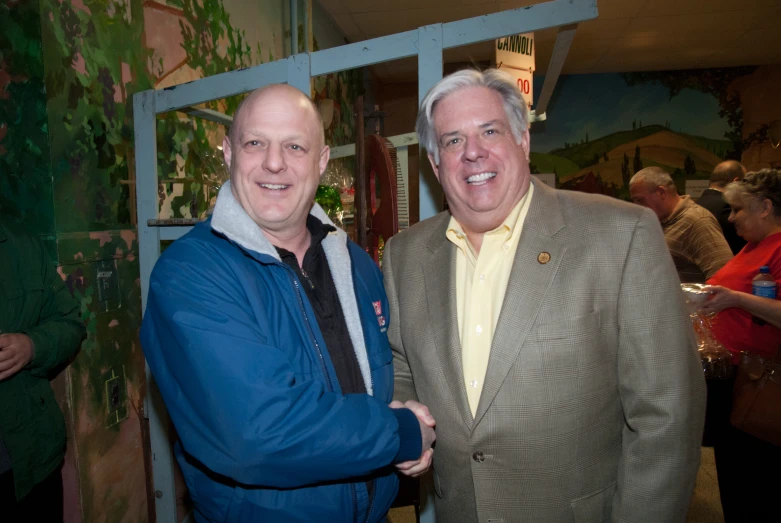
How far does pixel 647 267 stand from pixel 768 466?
5.45ft

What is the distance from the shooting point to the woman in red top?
218 centimetres

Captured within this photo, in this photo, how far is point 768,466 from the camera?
7.06ft

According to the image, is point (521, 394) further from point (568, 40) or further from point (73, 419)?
point (73, 419)

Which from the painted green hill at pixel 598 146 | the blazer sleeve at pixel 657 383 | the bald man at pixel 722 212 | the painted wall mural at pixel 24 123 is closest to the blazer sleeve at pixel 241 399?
the blazer sleeve at pixel 657 383

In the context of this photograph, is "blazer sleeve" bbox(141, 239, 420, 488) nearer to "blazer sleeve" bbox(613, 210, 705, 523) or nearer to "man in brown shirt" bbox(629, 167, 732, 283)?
"blazer sleeve" bbox(613, 210, 705, 523)

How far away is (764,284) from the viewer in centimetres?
221

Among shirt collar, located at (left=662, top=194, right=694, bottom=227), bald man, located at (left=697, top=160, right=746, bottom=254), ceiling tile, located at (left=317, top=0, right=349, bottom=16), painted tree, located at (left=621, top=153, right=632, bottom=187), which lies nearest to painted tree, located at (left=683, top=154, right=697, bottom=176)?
painted tree, located at (left=621, top=153, right=632, bottom=187)

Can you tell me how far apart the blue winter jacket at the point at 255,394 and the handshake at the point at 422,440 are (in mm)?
45

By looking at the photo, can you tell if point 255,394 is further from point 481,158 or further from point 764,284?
point 764,284

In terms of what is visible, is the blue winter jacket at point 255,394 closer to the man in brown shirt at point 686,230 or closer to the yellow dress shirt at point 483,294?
the yellow dress shirt at point 483,294

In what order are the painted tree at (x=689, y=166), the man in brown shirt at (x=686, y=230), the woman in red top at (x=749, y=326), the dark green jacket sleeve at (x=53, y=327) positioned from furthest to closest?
the painted tree at (x=689, y=166) < the man in brown shirt at (x=686, y=230) < the woman in red top at (x=749, y=326) < the dark green jacket sleeve at (x=53, y=327)

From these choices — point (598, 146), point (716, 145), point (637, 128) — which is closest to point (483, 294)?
point (598, 146)

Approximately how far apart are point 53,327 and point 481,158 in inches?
62.1

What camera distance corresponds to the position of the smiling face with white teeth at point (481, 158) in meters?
1.37
